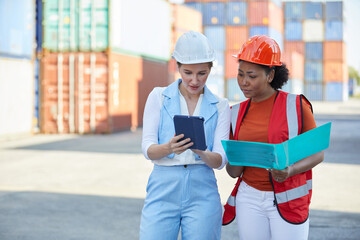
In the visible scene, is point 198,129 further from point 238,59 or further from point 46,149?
point 46,149

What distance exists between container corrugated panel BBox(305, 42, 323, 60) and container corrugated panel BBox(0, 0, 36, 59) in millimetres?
41225

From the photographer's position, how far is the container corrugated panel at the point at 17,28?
1494cm

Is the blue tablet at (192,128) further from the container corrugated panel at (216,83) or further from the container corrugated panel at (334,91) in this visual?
the container corrugated panel at (334,91)

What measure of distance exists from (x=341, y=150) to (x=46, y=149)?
7.62 meters

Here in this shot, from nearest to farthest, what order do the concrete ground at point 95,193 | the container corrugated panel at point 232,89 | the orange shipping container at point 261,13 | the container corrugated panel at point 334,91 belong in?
the concrete ground at point 95,193, the orange shipping container at point 261,13, the container corrugated panel at point 232,89, the container corrugated panel at point 334,91

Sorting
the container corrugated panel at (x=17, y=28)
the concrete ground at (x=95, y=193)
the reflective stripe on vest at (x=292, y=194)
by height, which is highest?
the container corrugated panel at (x=17, y=28)

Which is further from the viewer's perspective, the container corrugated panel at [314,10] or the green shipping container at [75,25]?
the container corrugated panel at [314,10]

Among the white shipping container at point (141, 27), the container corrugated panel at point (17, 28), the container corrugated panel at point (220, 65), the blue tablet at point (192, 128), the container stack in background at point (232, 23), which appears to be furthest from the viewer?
the container corrugated panel at point (220, 65)

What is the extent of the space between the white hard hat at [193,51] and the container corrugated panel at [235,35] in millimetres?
41672

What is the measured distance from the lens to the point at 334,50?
172ft

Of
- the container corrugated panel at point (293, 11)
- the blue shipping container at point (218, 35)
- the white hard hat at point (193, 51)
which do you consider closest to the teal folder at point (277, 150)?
the white hard hat at point (193, 51)

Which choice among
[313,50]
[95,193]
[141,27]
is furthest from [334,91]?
[95,193]

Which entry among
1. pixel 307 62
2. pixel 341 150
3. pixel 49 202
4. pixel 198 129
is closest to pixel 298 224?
pixel 198 129

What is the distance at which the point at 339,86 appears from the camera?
180ft
